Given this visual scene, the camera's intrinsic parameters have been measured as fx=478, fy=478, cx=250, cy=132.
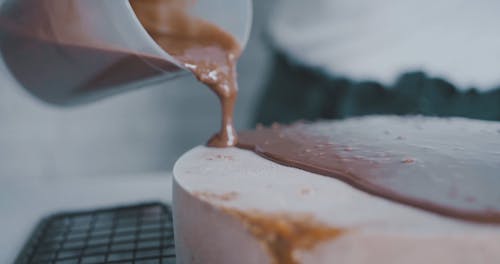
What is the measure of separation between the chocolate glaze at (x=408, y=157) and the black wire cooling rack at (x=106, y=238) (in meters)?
0.20

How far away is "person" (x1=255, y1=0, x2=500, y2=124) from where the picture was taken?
1115 millimetres

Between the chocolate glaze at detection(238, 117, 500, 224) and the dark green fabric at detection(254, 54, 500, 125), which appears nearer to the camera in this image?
the chocolate glaze at detection(238, 117, 500, 224)

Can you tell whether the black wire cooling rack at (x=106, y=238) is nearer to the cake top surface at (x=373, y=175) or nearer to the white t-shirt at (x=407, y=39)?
the cake top surface at (x=373, y=175)

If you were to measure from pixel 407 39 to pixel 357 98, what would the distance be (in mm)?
185

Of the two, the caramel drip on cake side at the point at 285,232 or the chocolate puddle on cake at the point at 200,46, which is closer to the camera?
the caramel drip on cake side at the point at 285,232

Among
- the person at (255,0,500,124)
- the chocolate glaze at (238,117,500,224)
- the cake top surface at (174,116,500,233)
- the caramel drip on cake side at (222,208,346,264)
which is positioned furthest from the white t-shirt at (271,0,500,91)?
the caramel drip on cake side at (222,208,346,264)

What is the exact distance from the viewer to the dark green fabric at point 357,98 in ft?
3.77

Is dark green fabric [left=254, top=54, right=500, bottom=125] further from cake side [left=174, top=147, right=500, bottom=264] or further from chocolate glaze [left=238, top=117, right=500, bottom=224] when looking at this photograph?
cake side [left=174, top=147, right=500, bottom=264]

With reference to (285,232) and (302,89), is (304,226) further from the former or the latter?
(302,89)

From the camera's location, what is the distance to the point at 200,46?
2.58 feet

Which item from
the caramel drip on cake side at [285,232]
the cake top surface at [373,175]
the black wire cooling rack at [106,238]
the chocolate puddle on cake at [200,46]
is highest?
the chocolate puddle on cake at [200,46]

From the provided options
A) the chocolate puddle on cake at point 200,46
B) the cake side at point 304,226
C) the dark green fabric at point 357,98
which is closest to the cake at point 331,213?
the cake side at point 304,226

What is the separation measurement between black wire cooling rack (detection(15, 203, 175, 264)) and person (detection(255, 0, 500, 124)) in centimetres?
60

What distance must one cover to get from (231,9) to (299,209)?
487 mm
